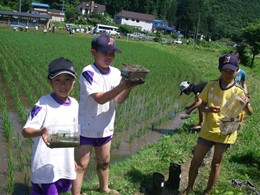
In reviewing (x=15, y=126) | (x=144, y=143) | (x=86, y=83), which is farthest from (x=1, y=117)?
(x=86, y=83)

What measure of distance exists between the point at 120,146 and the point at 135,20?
67408mm

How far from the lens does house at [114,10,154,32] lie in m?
69.2

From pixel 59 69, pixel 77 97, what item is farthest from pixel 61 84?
pixel 77 97

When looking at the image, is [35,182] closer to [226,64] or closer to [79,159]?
[79,159]

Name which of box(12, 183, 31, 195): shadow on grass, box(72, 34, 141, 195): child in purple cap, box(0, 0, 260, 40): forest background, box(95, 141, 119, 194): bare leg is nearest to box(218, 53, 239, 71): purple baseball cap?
box(72, 34, 141, 195): child in purple cap

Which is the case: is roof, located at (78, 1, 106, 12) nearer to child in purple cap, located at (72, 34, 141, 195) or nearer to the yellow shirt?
the yellow shirt

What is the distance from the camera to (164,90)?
9.95 m

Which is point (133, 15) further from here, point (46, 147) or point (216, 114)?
point (46, 147)

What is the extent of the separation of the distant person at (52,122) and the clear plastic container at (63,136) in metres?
0.07

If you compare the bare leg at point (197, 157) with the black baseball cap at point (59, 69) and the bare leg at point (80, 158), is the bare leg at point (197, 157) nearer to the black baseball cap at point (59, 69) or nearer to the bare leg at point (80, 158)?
the bare leg at point (80, 158)

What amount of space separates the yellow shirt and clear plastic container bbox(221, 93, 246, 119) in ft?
0.36

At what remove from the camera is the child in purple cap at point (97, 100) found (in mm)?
2600

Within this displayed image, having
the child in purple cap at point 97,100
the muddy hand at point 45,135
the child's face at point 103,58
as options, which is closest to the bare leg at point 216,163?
the child in purple cap at point 97,100

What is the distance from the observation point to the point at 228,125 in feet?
9.75
